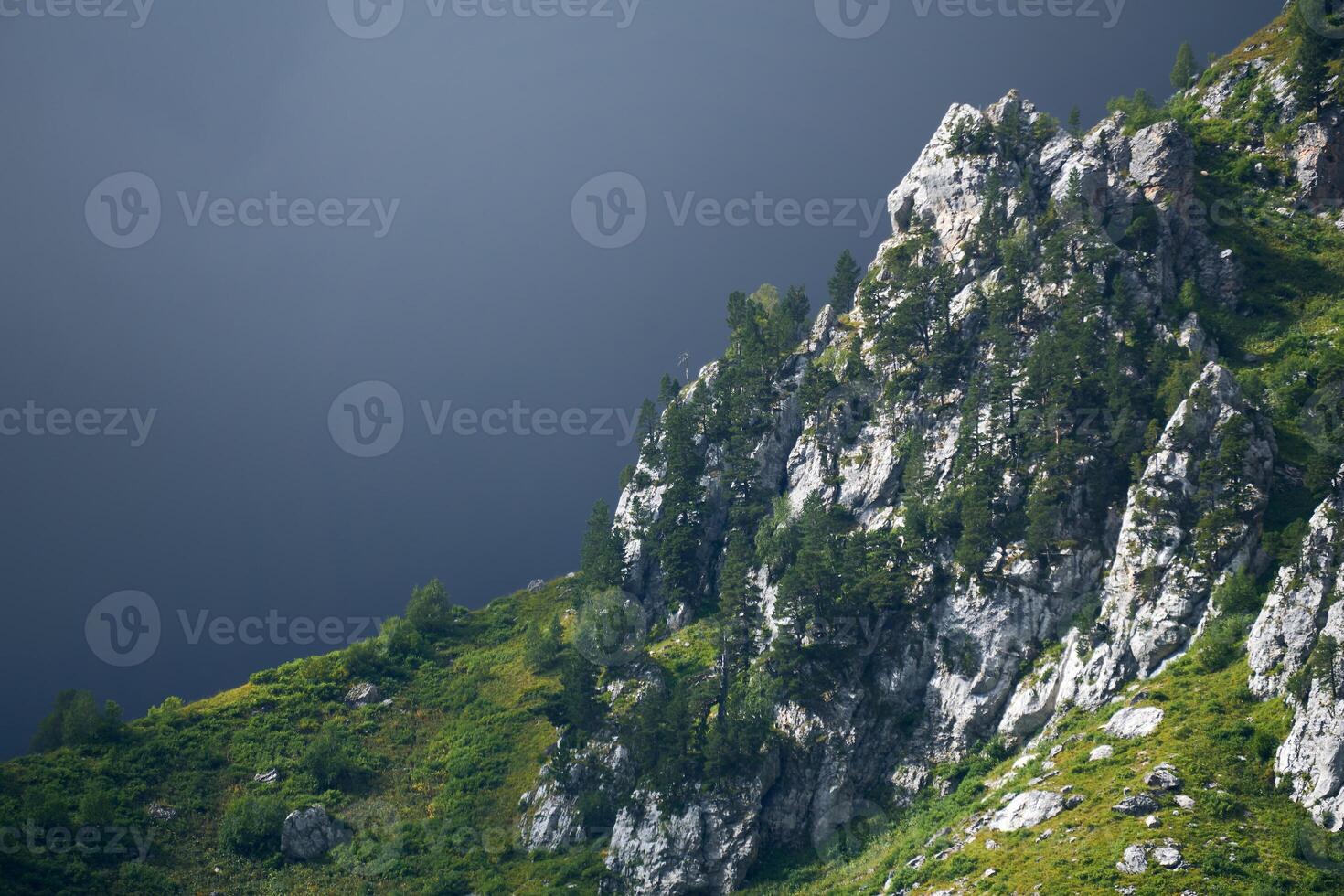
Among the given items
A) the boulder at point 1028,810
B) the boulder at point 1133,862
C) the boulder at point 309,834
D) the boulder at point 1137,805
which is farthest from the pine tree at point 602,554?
the boulder at point 1133,862

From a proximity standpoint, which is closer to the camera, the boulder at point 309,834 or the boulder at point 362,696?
the boulder at point 309,834

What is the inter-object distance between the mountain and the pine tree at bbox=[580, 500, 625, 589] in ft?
2.09

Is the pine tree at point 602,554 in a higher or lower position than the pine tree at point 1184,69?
lower

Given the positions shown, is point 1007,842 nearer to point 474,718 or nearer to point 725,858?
point 725,858

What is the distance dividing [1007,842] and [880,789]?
1960cm

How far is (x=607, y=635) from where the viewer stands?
10606 cm

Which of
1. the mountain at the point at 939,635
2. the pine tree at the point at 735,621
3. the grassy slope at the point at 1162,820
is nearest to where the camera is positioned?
the grassy slope at the point at 1162,820

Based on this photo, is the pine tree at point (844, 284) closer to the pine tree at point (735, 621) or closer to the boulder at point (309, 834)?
the pine tree at point (735, 621)

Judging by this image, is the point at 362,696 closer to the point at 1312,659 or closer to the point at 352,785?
the point at 352,785

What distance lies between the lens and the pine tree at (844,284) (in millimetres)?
127562

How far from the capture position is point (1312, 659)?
58344 millimetres

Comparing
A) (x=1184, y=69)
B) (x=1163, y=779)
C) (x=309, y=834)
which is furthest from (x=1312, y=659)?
(x=1184, y=69)

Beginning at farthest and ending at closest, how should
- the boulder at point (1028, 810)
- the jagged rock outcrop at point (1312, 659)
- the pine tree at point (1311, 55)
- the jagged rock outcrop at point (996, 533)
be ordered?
the pine tree at point (1311, 55), the jagged rock outcrop at point (996, 533), the boulder at point (1028, 810), the jagged rock outcrop at point (1312, 659)

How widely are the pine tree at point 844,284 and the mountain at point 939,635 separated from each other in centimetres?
467
